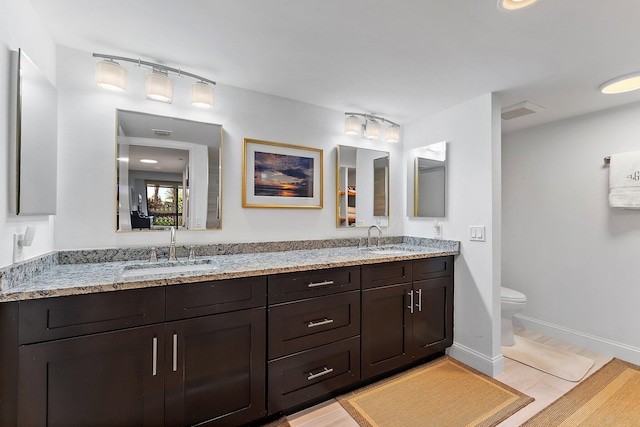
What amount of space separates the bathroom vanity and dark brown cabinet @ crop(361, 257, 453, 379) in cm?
1

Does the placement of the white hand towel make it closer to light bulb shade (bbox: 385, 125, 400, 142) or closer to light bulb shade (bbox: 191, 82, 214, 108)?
light bulb shade (bbox: 385, 125, 400, 142)

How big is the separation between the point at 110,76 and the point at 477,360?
3221 millimetres

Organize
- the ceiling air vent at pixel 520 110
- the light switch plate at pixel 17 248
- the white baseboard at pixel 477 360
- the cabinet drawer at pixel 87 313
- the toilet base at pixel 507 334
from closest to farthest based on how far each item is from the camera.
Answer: the cabinet drawer at pixel 87 313 → the light switch plate at pixel 17 248 → the white baseboard at pixel 477 360 → the ceiling air vent at pixel 520 110 → the toilet base at pixel 507 334

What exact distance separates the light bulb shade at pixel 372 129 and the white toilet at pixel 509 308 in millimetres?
1884

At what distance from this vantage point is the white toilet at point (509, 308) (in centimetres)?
267

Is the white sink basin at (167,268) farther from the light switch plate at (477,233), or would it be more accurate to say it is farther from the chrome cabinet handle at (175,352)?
the light switch plate at (477,233)

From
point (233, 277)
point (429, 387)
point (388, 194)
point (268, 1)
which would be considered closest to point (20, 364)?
point (233, 277)

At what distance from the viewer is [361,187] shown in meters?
2.87

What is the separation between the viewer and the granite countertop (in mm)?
1227

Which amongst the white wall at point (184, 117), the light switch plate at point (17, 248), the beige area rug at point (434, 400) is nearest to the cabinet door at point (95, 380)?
the light switch plate at point (17, 248)

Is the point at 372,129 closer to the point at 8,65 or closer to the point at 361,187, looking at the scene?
the point at 361,187

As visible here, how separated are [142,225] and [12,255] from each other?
0.70 m

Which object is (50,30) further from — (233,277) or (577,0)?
(577,0)

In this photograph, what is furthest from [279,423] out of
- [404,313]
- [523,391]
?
[523,391]
